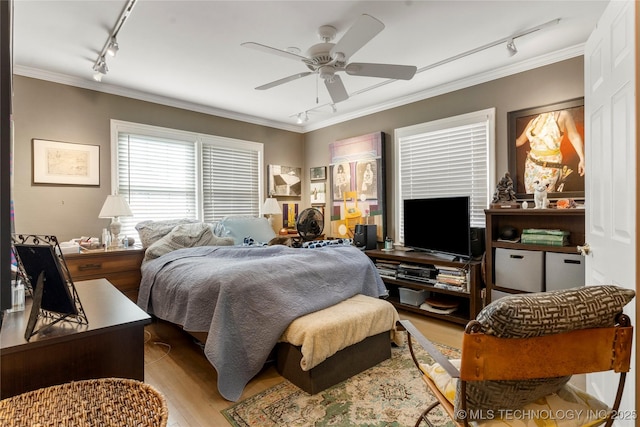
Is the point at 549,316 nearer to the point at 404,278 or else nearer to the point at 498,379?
the point at 498,379

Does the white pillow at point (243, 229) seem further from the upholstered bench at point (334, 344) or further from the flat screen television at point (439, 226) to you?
the upholstered bench at point (334, 344)

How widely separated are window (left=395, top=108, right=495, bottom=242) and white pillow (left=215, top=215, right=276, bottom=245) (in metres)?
1.73

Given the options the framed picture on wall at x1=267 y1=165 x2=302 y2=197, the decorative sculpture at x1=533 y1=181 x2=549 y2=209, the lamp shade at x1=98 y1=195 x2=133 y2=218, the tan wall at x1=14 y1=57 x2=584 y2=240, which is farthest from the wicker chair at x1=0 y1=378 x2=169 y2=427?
the framed picture on wall at x1=267 y1=165 x2=302 y2=197

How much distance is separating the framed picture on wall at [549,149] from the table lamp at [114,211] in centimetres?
389

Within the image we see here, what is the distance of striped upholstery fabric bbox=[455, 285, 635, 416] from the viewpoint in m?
0.98

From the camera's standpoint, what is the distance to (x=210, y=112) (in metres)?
4.49

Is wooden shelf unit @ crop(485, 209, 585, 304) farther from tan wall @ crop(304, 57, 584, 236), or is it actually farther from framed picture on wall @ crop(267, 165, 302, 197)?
framed picture on wall @ crop(267, 165, 302, 197)

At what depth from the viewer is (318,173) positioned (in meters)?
5.27

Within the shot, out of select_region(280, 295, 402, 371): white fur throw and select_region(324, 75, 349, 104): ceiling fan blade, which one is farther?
select_region(324, 75, 349, 104): ceiling fan blade

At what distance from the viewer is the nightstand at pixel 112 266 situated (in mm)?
3006

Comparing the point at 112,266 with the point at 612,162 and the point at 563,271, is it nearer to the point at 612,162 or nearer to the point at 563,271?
the point at 612,162

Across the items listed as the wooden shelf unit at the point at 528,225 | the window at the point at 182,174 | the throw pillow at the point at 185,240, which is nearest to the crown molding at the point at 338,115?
the window at the point at 182,174

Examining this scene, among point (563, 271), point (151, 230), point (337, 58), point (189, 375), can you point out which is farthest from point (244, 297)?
point (563, 271)

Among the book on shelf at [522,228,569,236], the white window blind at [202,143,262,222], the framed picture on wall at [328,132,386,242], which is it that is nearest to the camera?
the book on shelf at [522,228,569,236]
